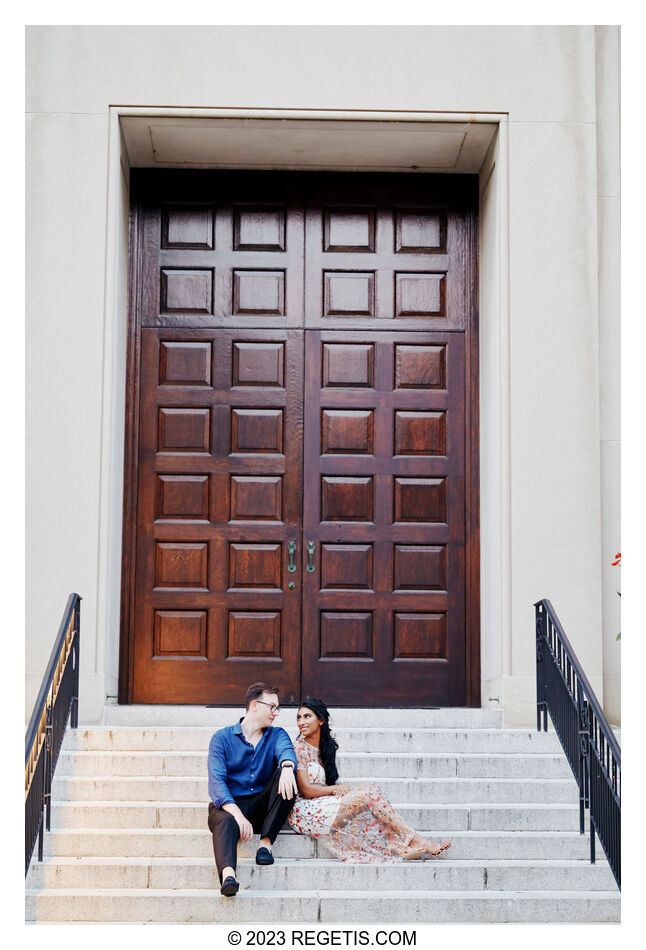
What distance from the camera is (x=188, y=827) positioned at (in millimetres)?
6898

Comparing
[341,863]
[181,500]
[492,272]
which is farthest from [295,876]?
[492,272]

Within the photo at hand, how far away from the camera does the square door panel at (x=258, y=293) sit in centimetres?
966

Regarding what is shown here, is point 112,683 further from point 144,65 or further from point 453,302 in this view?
point 144,65

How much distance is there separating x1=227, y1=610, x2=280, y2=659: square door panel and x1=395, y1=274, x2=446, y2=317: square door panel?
8.89 feet

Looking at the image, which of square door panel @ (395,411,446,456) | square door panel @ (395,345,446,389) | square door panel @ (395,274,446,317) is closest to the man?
square door panel @ (395,411,446,456)

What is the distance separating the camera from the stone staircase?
6.18 meters

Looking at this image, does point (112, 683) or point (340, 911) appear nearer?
point (340, 911)

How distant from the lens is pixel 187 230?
972 centimetres

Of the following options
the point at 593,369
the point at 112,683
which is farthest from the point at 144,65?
the point at 112,683

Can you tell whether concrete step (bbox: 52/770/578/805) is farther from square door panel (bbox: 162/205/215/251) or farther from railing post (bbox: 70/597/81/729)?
square door panel (bbox: 162/205/215/251)

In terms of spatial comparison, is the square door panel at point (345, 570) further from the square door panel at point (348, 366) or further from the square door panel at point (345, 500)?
the square door panel at point (348, 366)

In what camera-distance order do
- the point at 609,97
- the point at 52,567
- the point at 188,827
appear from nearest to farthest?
the point at 188,827
the point at 52,567
the point at 609,97

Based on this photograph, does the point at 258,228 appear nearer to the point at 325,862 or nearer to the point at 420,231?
the point at 420,231

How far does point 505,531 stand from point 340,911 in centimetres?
338
